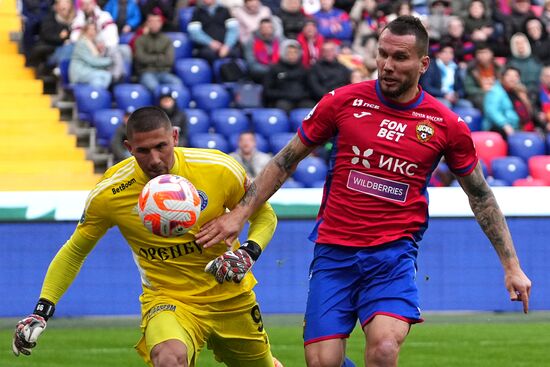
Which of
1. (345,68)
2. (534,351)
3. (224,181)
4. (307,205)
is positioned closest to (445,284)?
(307,205)

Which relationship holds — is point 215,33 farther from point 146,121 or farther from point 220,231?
point 220,231

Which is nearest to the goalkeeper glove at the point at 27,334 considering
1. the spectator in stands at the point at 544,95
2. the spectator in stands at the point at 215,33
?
the spectator in stands at the point at 215,33

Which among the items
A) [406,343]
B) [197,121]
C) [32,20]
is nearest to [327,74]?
[197,121]

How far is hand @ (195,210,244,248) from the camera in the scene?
22.3ft

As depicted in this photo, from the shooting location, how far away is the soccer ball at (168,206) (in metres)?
6.71

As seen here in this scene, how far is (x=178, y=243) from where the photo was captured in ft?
23.8

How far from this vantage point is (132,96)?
1752 centimetres

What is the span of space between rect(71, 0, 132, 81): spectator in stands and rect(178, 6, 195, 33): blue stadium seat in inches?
52.1

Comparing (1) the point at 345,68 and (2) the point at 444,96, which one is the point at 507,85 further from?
(1) the point at 345,68

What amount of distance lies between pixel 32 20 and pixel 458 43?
6421 millimetres

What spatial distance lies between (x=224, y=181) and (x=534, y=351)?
519cm

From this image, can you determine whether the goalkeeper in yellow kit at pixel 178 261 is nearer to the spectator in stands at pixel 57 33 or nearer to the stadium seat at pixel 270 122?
the stadium seat at pixel 270 122

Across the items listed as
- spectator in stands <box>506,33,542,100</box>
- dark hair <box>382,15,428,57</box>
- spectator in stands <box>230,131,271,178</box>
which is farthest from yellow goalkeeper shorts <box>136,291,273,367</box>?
spectator in stands <box>506,33,542,100</box>

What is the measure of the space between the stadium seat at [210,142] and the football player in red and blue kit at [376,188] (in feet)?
31.9
